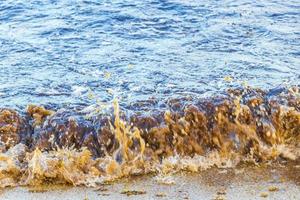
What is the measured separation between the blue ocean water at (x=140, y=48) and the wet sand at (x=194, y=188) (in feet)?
4.50

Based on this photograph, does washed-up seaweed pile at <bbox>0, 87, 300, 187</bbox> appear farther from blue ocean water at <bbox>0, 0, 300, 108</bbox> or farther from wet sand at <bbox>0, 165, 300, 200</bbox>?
blue ocean water at <bbox>0, 0, 300, 108</bbox>

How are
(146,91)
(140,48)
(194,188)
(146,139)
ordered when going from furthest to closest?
(140,48) < (146,91) < (146,139) < (194,188)

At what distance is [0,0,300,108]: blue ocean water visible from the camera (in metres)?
6.14

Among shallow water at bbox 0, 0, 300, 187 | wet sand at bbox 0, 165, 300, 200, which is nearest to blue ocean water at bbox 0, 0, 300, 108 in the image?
shallow water at bbox 0, 0, 300, 187

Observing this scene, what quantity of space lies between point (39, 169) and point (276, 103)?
2144 millimetres

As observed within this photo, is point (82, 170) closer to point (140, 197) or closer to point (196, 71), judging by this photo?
point (140, 197)

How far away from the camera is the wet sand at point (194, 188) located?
429cm

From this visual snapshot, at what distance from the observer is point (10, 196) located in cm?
434

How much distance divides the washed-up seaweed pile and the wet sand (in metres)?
0.12

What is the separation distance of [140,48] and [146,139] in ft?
8.84

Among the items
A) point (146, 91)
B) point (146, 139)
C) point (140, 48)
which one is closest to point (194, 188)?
point (146, 139)

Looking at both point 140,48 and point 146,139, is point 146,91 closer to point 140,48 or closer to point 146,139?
point 146,139

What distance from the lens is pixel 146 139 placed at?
16.3ft

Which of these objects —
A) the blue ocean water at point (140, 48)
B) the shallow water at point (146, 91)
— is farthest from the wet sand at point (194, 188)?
the blue ocean water at point (140, 48)
